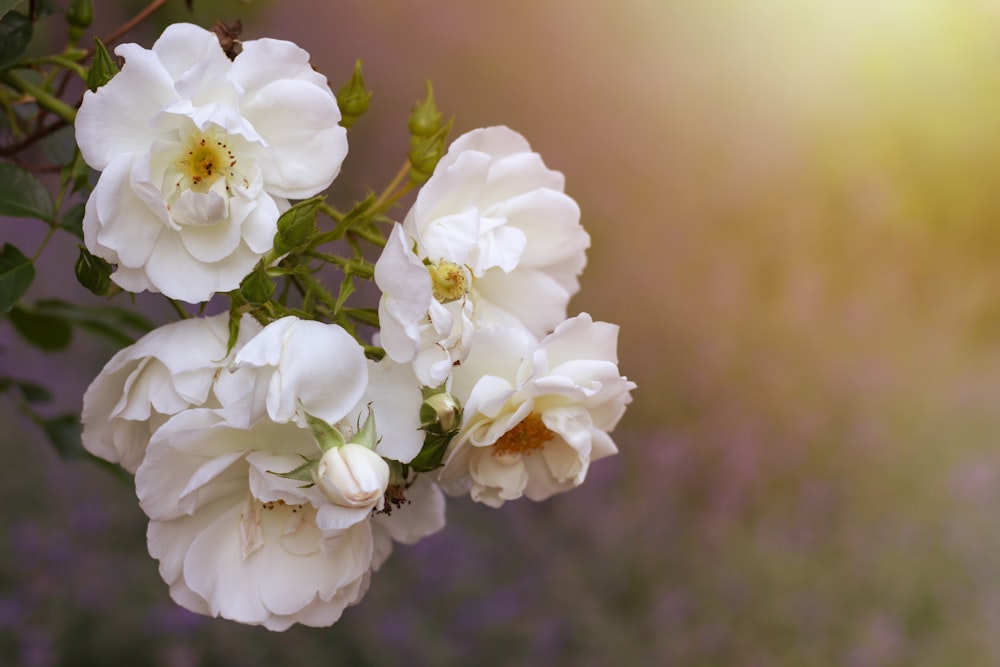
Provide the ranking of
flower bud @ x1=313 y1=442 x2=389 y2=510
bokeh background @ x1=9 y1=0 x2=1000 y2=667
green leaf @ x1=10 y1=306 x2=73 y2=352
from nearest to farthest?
flower bud @ x1=313 y1=442 x2=389 y2=510 → green leaf @ x1=10 y1=306 x2=73 y2=352 → bokeh background @ x1=9 y1=0 x2=1000 y2=667

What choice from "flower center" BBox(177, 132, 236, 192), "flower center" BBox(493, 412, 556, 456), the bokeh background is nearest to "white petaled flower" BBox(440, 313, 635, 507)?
"flower center" BBox(493, 412, 556, 456)

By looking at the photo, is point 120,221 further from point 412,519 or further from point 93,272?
point 412,519

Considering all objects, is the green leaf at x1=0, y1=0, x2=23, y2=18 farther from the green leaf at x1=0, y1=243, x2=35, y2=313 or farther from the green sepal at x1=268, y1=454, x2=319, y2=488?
the green sepal at x1=268, y1=454, x2=319, y2=488

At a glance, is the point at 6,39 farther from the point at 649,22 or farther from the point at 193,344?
the point at 649,22

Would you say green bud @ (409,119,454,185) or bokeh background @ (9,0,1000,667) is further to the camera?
bokeh background @ (9,0,1000,667)

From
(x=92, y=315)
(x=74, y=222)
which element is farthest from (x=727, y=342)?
(x=74, y=222)

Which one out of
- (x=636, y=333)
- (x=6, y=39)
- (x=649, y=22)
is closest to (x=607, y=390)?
(x=6, y=39)
